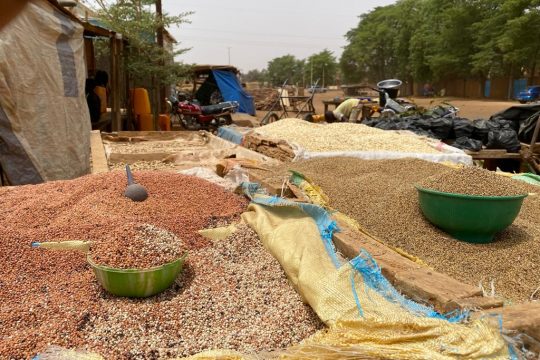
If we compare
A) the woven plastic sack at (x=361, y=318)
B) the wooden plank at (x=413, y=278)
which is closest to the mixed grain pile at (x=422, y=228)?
the wooden plank at (x=413, y=278)

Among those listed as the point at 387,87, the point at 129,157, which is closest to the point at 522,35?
the point at 387,87

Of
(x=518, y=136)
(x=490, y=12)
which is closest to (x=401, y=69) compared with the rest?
(x=490, y=12)

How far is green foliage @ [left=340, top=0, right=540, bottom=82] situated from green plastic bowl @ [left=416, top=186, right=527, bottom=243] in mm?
23185

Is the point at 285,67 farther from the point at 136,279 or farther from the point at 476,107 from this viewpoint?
the point at 136,279

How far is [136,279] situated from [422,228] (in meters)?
1.57

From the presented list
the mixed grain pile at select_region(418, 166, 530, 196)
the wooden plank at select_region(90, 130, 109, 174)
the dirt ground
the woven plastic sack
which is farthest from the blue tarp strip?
the woven plastic sack

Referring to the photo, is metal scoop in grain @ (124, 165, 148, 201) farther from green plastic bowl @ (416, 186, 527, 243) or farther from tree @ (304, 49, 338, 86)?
tree @ (304, 49, 338, 86)

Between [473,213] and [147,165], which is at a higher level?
[473,213]

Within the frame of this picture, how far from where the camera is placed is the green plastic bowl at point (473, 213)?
223 cm

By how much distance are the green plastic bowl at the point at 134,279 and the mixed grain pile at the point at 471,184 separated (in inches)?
60.9

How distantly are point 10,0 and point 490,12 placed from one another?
28631 mm

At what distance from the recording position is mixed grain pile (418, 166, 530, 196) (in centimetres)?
238

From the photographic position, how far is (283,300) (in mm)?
1669

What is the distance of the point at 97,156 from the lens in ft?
15.2
